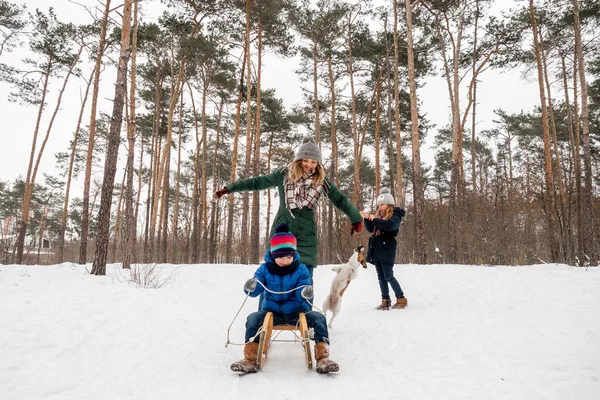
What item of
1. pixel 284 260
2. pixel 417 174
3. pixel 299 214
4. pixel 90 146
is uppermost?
pixel 90 146

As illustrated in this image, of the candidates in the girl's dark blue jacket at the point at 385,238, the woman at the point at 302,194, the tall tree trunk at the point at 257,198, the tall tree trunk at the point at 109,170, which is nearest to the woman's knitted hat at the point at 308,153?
the woman at the point at 302,194

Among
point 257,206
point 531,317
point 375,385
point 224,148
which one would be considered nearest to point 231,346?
point 375,385

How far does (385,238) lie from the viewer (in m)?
4.77

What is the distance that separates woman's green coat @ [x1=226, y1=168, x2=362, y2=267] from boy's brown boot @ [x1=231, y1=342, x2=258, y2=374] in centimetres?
90

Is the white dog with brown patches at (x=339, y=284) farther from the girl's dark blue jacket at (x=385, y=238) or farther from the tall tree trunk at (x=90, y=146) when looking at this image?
the tall tree trunk at (x=90, y=146)

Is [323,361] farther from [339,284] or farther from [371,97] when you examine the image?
[371,97]

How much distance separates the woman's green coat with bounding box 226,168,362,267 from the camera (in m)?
3.12

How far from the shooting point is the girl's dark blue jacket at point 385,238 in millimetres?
4484

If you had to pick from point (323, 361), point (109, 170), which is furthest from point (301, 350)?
point (109, 170)

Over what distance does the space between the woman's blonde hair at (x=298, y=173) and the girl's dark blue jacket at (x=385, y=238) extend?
1.65 meters

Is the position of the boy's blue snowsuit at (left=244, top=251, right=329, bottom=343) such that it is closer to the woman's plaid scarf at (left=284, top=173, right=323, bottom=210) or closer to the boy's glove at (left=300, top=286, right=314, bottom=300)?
the boy's glove at (left=300, top=286, right=314, bottom=300)

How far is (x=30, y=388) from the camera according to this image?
6.89 feet

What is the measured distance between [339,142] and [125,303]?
1897cm

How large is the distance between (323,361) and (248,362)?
57 centimetres
